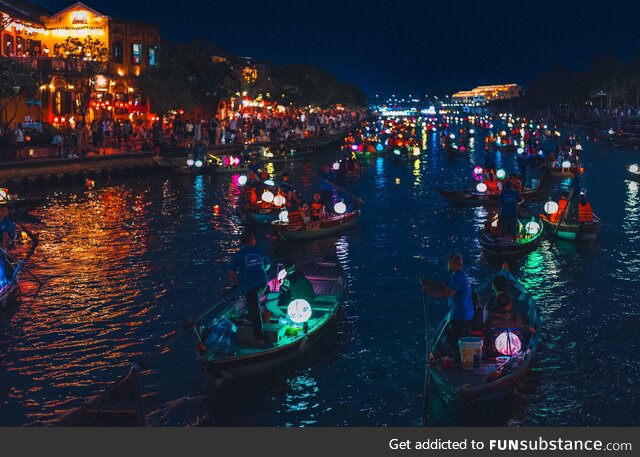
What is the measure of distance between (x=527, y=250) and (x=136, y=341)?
13171 millimetres

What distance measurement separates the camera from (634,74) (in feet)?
443

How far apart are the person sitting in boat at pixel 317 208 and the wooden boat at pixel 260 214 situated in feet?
6.17

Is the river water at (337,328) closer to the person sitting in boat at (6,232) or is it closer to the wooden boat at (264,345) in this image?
the wooden boat at (264,345)

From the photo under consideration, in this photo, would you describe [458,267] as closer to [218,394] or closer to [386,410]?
[386,410]

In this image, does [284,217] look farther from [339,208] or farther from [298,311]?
[298,311]

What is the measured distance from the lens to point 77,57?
6116 centimetres

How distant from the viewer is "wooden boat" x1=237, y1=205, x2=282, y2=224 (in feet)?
99.6

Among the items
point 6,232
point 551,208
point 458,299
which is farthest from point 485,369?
point 551,208

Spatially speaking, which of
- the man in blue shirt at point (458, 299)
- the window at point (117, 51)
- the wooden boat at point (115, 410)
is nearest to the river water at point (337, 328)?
the man in blue shirt at point (458, 299)

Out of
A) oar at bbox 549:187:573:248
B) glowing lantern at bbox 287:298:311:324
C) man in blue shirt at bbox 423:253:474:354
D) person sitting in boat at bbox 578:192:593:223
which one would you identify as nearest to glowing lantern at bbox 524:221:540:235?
oar at bbox 549:187:573:248

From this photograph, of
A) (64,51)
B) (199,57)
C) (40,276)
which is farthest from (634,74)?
(40,276)

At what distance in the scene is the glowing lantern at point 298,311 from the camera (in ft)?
49.7

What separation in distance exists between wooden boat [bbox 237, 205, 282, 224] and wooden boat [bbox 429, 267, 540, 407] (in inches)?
630
